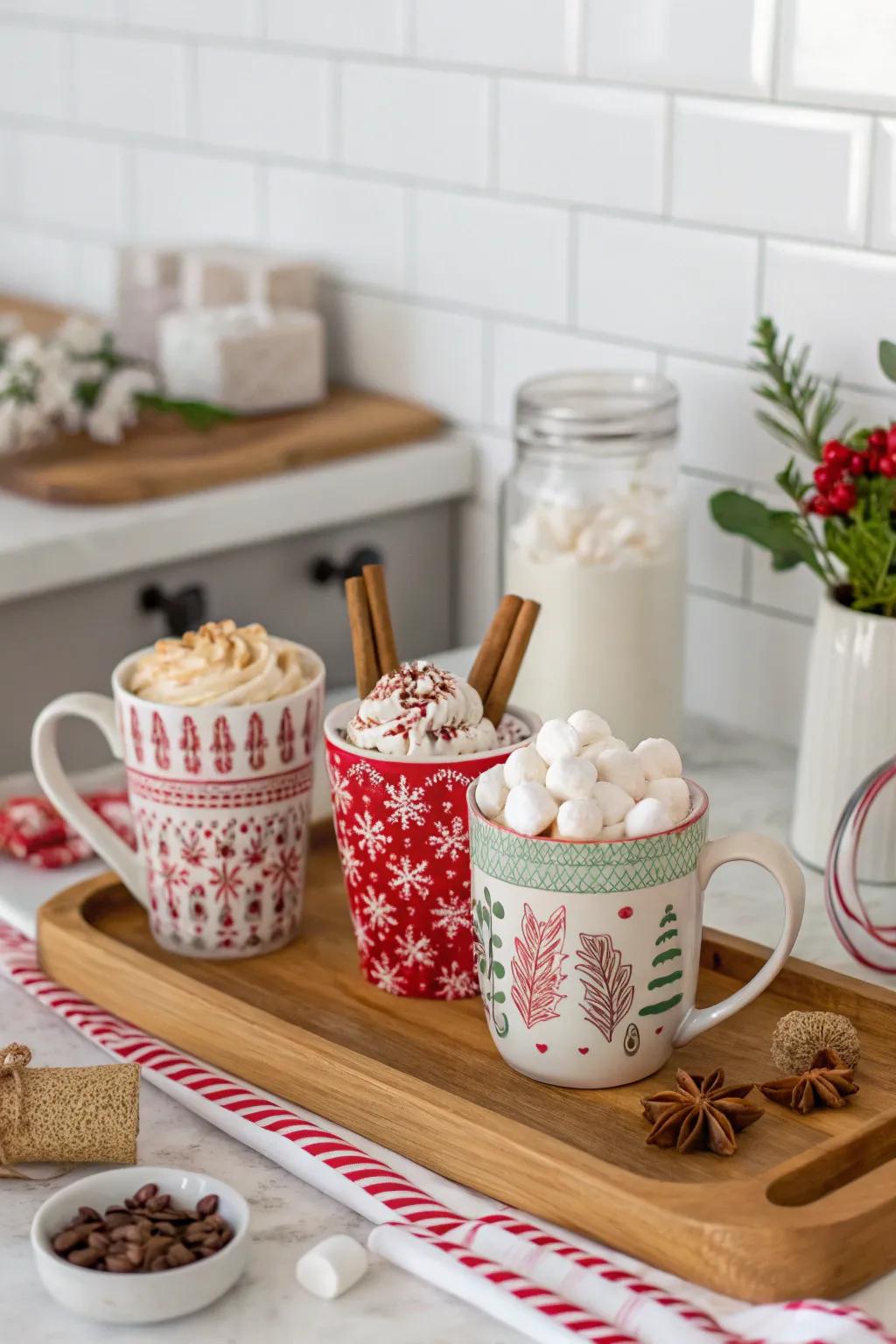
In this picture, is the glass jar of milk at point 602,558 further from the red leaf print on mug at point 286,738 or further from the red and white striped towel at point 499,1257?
the red and white striped towel at point 499,1257

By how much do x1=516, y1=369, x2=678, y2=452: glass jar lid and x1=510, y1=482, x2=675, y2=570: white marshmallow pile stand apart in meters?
0.05

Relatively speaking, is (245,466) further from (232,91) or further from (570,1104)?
(570,1104)

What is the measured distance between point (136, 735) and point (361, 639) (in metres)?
0.13

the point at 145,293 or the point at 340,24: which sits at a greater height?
the point at 340,24

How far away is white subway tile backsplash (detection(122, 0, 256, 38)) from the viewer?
68.5 inches

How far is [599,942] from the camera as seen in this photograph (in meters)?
0.80

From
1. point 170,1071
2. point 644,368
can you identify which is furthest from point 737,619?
point 170,1071

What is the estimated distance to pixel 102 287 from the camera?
81.4 inches

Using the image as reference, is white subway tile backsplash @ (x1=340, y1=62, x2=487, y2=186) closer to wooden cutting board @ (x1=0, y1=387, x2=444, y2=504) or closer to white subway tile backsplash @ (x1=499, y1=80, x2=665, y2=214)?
white subway tile backsplash @ (x1=499, y1=80, x2=665, y2=214)

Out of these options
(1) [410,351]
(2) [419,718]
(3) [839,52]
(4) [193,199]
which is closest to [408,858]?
(2) [419,718]

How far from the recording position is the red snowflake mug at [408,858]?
889mm

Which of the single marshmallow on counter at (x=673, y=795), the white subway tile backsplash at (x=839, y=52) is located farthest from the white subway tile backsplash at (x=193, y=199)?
the single marshmallow on counter at (x=673, y=795)

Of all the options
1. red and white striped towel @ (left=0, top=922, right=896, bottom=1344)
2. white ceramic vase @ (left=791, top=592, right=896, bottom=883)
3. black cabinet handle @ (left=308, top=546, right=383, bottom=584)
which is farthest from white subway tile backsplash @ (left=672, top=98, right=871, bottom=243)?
red and white striped towel @ (left=0, top=922, right=896, bottom=1344)

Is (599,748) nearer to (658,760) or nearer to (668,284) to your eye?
(658,760)
